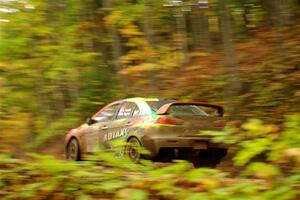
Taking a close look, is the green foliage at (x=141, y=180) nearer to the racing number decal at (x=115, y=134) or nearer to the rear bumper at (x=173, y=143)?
the rear bumper at (x=173, y=143)

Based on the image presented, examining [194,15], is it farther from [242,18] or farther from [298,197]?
[298,197]

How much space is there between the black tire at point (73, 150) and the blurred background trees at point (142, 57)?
1.20 metres

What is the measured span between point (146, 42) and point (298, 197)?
10.7 meters

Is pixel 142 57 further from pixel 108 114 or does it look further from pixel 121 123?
Result: pixel 121 123

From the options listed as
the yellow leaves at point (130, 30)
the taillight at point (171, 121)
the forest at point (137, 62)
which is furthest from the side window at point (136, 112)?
the yellow leaves at point (130, 30)

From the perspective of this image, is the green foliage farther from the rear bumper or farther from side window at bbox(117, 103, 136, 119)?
side window at bbox(117, 103, 136, 119)

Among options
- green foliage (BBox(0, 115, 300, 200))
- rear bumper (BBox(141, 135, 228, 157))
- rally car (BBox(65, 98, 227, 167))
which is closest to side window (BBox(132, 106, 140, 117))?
rally car (BBox(65, 98, 227, 167))

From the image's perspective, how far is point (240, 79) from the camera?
1298 centimetres

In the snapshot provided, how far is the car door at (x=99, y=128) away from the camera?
11.0 metres

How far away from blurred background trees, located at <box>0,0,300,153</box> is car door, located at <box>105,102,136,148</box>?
2.01m

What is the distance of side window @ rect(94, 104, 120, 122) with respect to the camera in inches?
436

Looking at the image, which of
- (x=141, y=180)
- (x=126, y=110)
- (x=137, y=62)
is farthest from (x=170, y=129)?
(x=137, y=62)

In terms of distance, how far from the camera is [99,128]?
11.3 metres

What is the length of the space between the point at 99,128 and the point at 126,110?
1073mm
